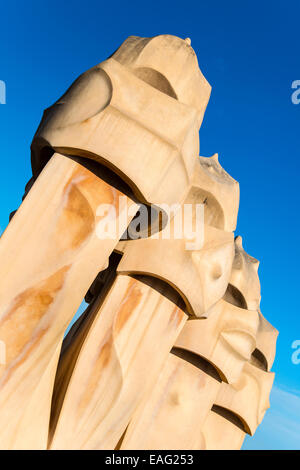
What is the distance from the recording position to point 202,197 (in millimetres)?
3908

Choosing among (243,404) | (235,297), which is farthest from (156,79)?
(243,404)

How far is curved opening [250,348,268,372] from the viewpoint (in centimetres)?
581

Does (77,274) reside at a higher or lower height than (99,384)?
higher

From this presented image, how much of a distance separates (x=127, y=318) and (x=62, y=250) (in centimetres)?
83

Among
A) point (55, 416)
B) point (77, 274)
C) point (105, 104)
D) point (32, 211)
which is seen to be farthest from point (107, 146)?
point (55, 416)

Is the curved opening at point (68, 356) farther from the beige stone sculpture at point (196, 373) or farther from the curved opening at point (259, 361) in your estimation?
the curved opening at point (259, 361)

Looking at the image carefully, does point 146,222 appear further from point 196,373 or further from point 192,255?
point 196,373

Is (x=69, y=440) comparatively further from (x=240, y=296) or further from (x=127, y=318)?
(x=240, y=296)

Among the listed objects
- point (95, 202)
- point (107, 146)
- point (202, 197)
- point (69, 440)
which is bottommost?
point (69, 440)

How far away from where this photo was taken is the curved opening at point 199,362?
4.48 m

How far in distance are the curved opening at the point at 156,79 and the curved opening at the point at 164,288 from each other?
4.13ft

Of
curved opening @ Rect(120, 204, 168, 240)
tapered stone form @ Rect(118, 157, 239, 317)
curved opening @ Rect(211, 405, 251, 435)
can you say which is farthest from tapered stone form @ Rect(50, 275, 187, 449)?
curved opening @ Rect(211, 405, 251, 435)
